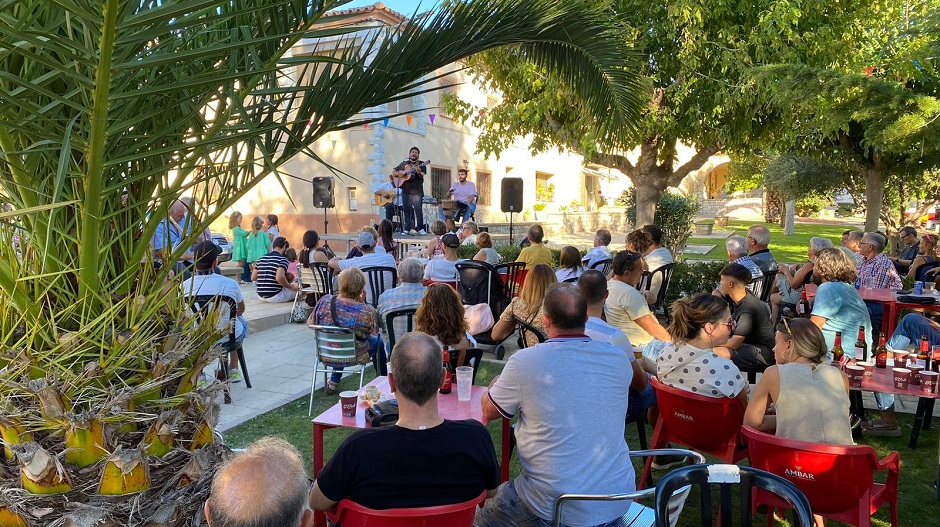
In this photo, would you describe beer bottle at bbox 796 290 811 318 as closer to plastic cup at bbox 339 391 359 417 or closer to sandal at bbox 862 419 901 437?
sandal at bbox 862 419 901 437

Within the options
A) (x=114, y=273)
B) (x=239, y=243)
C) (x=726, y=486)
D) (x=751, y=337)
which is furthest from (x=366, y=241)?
(x=726, y=486)

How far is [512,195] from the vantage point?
47.8ft

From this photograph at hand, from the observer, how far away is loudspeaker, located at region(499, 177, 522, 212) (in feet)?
47.3

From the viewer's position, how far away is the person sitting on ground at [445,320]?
425cm

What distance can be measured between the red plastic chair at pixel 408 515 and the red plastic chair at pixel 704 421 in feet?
4.99

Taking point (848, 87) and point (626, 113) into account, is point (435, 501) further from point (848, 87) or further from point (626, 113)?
point (848, 87)

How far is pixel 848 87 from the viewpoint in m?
6.81

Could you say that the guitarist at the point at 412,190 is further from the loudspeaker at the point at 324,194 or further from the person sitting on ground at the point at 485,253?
the person sitting on ground at the point at 485,253

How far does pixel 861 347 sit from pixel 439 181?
1857cm

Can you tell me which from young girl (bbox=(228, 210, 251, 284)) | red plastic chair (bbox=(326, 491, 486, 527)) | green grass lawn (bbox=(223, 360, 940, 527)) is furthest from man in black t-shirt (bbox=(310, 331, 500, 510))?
young girl (bbox=(228, 210, 251, 284))

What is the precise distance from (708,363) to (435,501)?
1882 mm

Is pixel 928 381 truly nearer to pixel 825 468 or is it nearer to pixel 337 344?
pixel 825 468

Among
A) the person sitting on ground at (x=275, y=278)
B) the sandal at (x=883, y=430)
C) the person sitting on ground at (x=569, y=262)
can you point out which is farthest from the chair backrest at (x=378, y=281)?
the sandal at (x=883, y=430)

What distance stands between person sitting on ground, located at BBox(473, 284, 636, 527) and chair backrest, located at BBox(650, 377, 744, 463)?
90 cm
